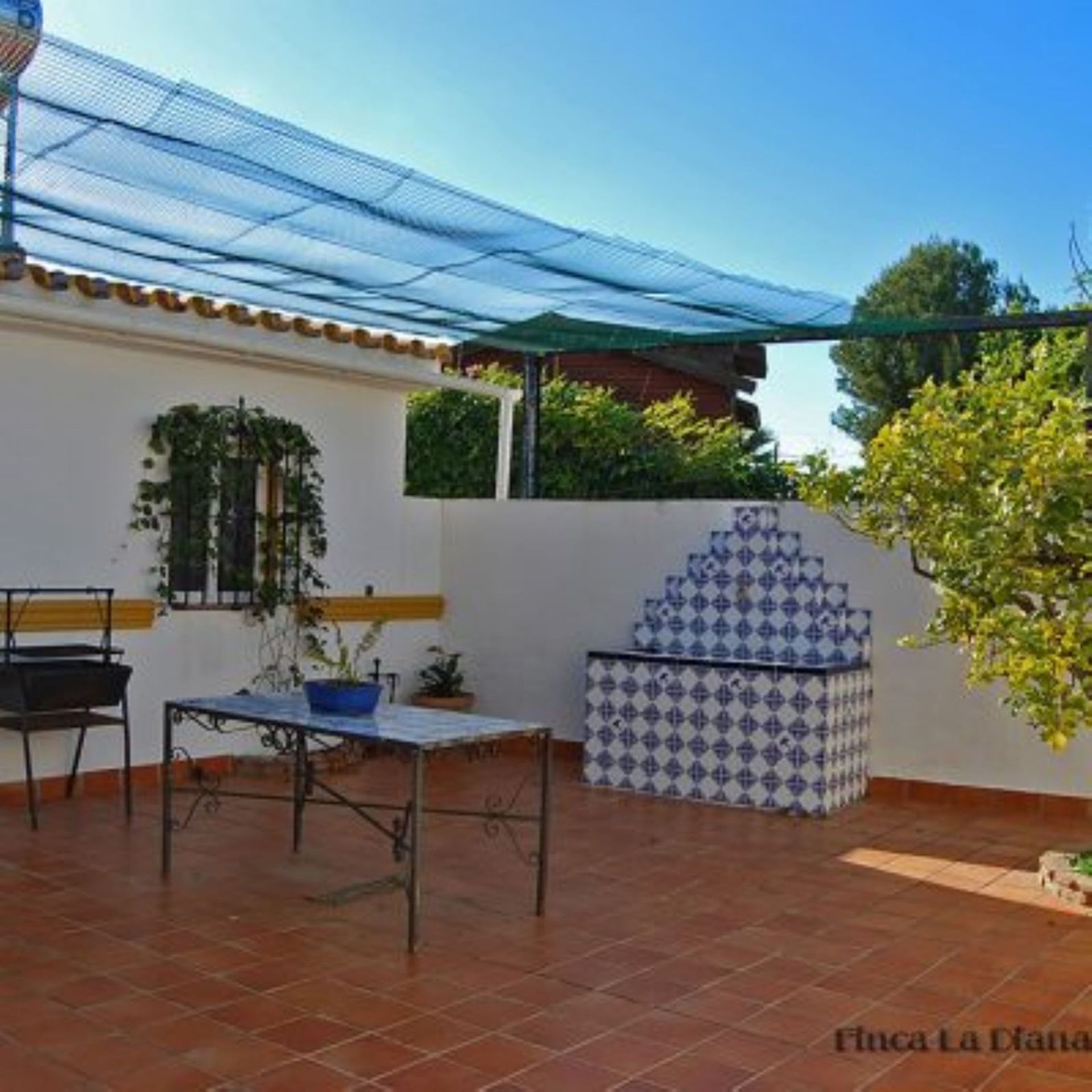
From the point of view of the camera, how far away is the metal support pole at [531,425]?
31.5 feet

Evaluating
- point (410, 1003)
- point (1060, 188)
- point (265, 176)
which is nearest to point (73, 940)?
point (410, 1003)

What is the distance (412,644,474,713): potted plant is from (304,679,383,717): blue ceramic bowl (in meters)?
→ 3.57

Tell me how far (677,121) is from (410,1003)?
618cm

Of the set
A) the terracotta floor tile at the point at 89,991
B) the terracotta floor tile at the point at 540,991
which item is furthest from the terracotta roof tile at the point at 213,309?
the terracotta floor tile at the point at 540,991

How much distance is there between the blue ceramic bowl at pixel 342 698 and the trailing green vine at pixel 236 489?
268 centimetres

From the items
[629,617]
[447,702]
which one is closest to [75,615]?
[447,702]

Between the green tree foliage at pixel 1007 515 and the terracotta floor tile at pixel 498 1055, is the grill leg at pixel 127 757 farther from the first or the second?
the green tree foliage at pixel 1007 515

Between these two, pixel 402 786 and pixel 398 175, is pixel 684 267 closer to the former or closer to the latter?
pixel 398 175

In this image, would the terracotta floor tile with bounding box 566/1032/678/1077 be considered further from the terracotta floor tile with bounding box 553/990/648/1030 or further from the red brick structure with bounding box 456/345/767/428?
the red brick structure with bounding box 456/345/767/428

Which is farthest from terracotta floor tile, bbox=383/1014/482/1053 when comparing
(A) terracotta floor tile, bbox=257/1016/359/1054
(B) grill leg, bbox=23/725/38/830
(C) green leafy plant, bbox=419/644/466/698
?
(C) green leafy plant, bbox=419/644/466/698

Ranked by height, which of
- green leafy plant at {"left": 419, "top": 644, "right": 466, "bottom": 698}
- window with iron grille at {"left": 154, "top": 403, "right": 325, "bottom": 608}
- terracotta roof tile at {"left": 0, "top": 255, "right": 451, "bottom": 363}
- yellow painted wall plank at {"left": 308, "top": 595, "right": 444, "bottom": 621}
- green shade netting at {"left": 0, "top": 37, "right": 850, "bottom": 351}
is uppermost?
green shade netting at {"left": 0, "top": 37, "right": 850, "bottom": 351}

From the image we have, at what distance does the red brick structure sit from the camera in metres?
16.5

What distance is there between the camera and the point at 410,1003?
3.82 metres

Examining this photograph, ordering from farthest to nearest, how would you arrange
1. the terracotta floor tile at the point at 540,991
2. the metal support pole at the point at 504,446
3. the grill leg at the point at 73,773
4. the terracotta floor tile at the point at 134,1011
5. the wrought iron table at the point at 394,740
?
the metal support pole at the point at 504,446 < the grill leg at the point at 73,773 < the wrought iron table at the point at 394,740 < the terracotta floor tile at the point at 540,991 < the terracotta floor tile at the point at 134,1011
